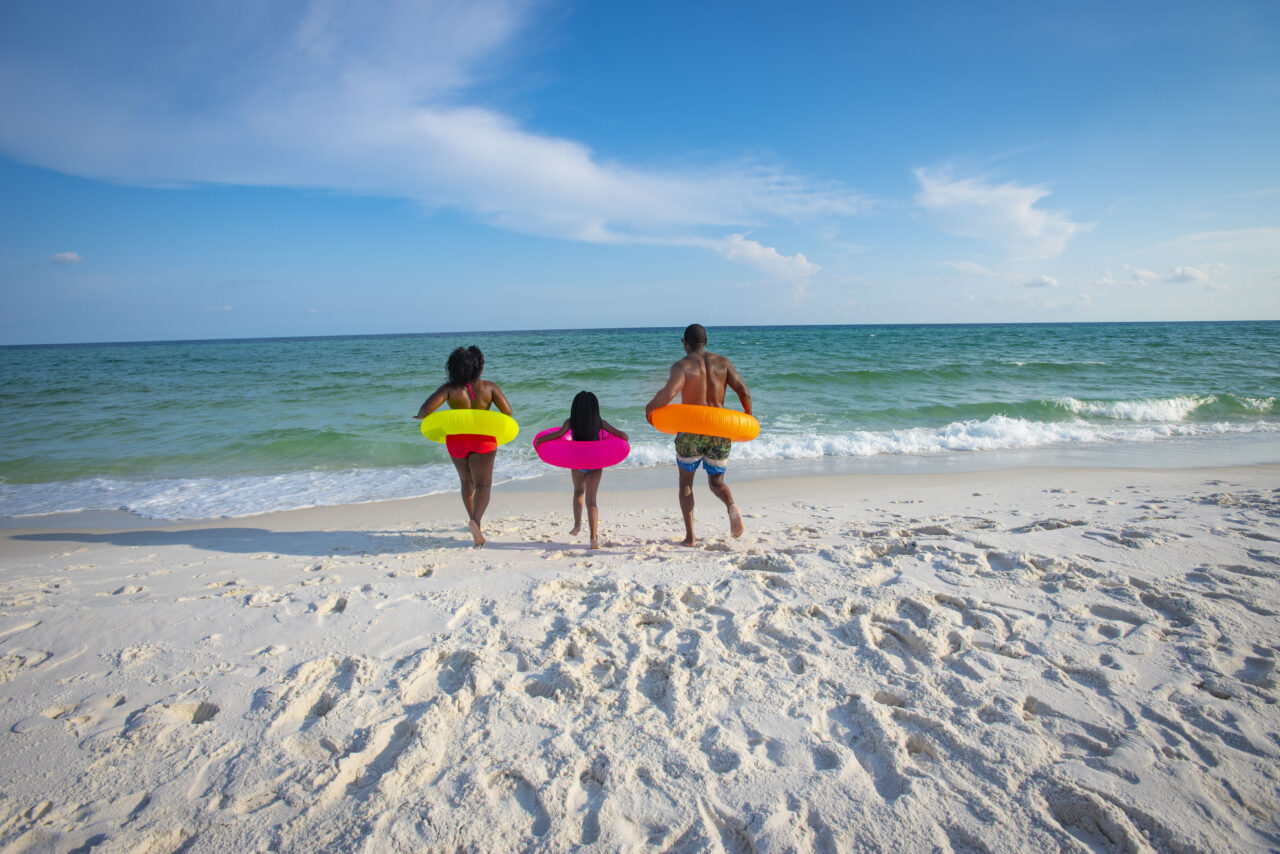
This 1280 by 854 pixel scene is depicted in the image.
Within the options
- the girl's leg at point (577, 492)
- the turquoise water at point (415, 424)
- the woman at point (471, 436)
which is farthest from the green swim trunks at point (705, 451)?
the turquoise water at point (415, 424)

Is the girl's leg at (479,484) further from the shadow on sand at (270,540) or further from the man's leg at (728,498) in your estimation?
the man's leg at (728,498)

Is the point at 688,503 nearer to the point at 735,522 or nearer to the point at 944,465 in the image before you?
the point at 735,522

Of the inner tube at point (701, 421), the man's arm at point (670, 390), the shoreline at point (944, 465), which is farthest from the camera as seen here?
the shoreline at point (944, 465)

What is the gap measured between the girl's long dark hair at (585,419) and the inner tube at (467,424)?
498 millimetres

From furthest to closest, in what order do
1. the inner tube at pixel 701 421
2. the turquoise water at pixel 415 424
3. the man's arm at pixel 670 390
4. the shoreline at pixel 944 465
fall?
the turquoise water at pixel 415 424, the shoreline at pixel 944 465, the man's arm at pixel 670 390, the inner tube at pixel 701 421

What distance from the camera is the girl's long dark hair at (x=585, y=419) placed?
4.72 meters

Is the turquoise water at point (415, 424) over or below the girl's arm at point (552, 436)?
below

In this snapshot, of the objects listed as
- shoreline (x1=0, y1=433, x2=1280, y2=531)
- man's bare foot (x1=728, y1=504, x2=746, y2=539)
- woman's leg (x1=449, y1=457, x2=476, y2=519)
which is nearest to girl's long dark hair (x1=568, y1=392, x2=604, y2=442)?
woman's leg (x1=449, y1=457, x2=476, y2=519)

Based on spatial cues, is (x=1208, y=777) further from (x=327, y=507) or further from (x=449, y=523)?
(x=327, y=507)

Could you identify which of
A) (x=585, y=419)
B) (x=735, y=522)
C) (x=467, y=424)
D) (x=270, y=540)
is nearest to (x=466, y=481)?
(x=467, y=424)

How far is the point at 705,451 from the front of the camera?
472cm

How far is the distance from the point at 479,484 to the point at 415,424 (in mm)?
6772

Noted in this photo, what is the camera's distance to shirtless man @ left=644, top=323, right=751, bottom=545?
4.64m

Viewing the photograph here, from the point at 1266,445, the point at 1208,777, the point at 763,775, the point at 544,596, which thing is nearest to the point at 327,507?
the point at 544,596
